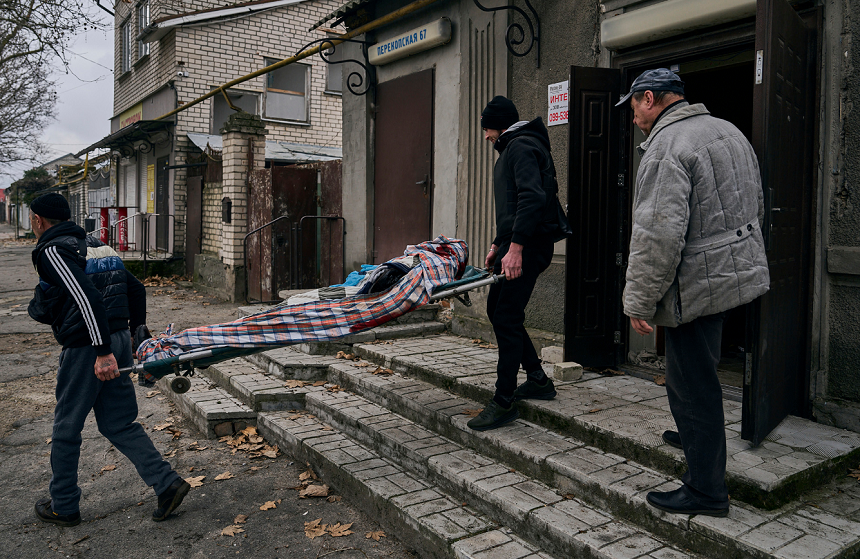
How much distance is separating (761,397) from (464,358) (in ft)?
9.57

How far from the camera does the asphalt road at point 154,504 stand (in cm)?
362

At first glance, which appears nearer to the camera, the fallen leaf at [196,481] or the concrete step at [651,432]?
the concrete step at [651,432]

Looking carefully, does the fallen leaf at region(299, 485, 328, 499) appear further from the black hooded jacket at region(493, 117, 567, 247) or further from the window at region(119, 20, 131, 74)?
the window at region(119, 20, 131, 74)

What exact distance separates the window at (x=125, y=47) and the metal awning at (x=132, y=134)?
2.73 metres

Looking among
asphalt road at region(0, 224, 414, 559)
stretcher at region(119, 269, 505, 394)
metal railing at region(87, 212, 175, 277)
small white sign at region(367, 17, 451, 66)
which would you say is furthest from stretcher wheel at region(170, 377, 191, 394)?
metal railing at region(87, 212, 175, 277)

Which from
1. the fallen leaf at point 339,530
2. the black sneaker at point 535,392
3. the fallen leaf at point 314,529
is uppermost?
the black sneaker at point 535,392

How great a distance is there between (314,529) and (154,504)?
120 centimetres

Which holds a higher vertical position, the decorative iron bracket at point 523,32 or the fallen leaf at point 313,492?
the decorative iron bracket at point 523,32

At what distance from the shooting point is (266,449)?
5094 mm

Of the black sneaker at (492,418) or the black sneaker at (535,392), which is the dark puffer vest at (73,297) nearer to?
the black sneaker at (492,418)

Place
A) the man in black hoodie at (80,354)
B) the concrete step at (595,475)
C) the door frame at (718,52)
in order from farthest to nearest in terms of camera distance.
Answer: the door frame at (718,52), the man in black hoodie at (80,354), the concrete step at (595,475)

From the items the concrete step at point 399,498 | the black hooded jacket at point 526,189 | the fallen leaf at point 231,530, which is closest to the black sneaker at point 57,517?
the fallen leaf at point 231,530

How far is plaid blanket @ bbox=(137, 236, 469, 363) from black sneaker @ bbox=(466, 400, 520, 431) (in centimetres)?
95

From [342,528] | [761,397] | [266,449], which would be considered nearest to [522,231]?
[761,397]
